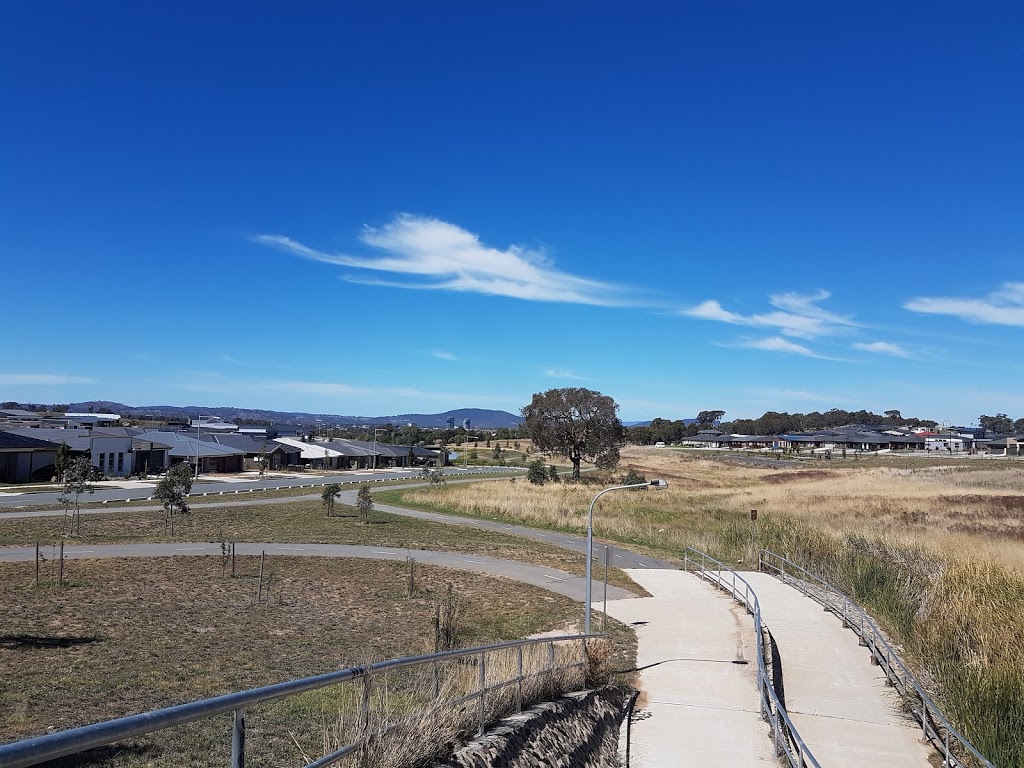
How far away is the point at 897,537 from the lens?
32250 millimetres

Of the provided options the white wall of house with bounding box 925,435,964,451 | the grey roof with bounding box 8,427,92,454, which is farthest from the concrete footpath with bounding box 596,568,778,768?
the white wall of house with bounding box 925,435,964,451

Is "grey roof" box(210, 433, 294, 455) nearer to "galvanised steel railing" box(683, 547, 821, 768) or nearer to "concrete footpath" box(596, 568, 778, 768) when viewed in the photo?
"galvanised steel railing" box(683, 547, 821, 768)

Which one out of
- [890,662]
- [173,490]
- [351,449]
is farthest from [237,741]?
[351,449]

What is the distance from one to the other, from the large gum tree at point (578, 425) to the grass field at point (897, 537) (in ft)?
12.6

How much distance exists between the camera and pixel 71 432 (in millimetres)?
67250

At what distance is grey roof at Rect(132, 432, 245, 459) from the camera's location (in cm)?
7369

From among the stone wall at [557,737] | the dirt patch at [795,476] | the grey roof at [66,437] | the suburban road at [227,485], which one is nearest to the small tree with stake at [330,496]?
the suburban road at [227,485]

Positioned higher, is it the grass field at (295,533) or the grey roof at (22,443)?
the grey roof at (22,443)

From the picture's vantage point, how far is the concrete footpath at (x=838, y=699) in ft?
40.1

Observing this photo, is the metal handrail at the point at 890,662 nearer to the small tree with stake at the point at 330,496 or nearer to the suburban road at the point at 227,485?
the small tree with stake at the point at 330,496

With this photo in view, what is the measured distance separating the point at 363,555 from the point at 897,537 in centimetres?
2320

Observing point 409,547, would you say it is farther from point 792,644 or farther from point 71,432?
point 71,432

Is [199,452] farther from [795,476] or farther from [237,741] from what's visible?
[237,741]

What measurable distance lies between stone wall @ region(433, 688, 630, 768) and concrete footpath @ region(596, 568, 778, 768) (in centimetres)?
64
